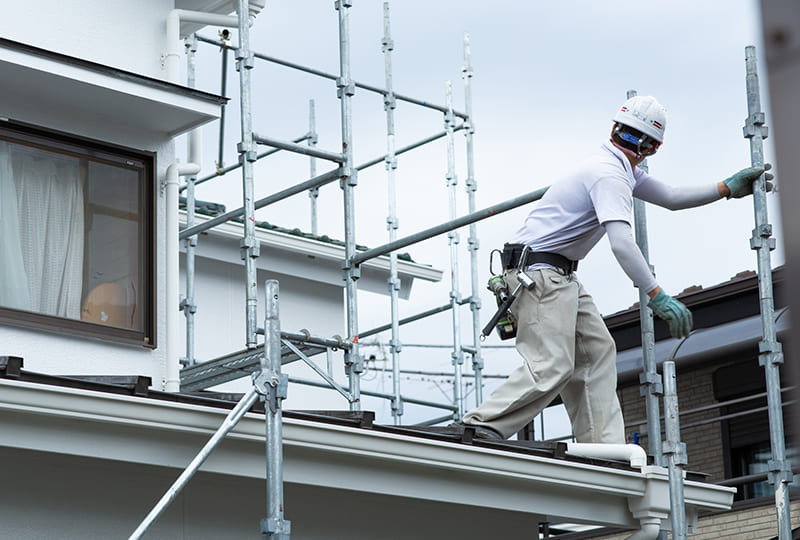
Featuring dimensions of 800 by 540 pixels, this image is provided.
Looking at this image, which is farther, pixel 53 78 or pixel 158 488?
pixel 53 78

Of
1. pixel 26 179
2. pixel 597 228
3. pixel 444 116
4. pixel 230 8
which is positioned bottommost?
pixel 597 228

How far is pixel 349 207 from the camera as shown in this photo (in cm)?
862

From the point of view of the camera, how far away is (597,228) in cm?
633

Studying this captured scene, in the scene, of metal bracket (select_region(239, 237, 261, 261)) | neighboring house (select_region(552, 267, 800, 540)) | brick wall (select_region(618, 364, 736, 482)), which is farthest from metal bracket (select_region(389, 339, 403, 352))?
metal bracket (select_region(239, 237, 261, 261))

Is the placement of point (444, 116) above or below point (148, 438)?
above

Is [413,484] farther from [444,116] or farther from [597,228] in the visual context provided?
[444,116]

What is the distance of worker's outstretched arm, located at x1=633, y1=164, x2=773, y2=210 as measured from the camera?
6484mm

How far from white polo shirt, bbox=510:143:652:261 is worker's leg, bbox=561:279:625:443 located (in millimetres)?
305

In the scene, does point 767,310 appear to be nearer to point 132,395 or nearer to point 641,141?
point 641,141

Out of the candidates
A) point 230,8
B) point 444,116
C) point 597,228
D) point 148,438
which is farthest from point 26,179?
point 444,116

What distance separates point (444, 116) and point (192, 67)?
10.5 feet

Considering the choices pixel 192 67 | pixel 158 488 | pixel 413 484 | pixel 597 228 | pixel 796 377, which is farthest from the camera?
pixel 192 67

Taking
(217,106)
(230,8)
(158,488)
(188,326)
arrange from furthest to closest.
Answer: (188,326) → (230,8) → (217,106) → (158,488)

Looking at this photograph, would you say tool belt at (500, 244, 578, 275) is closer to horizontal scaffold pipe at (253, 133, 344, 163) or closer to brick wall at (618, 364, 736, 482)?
horizontal scaffold pipe at (253, 133, 344, 163)
